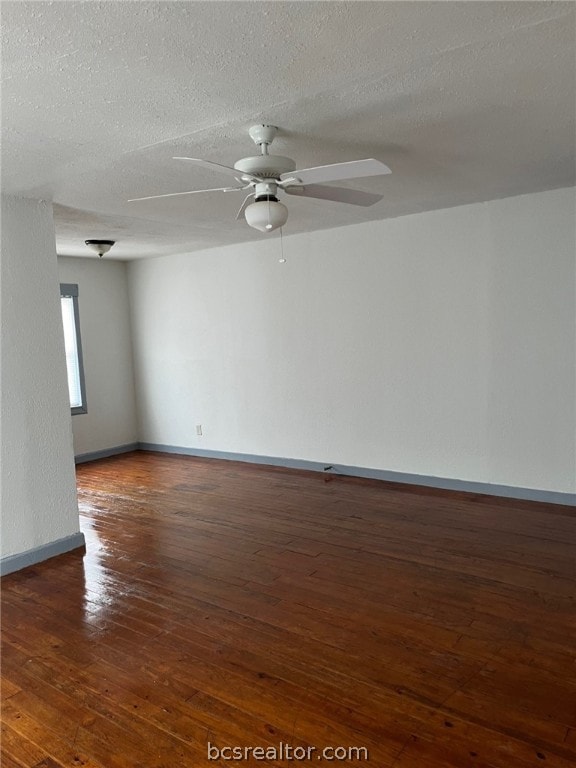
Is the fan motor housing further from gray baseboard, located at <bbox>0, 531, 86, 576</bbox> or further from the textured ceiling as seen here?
gray baseboard, located at <bbox>0, 531, 86, 576</bbox>

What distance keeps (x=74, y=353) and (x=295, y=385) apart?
9.22ft

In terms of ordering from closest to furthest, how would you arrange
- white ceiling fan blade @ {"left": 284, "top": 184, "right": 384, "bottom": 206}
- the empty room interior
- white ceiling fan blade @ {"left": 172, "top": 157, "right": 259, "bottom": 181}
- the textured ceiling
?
1. the textured ceiling
2. the empty room interior
3. white ceiling fan blade @ {"left": 172, "top": 157, "right": 259, "bottom": 181}
4. white ceiling fan blade @ {"left": 284, "top": 184, "right": 384, "bottom": 206}

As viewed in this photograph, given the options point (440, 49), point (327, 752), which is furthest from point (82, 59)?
point (327, 752)

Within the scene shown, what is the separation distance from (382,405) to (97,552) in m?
2.82

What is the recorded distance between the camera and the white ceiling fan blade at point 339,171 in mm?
2301

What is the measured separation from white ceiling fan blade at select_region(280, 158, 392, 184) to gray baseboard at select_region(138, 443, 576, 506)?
3168 mm

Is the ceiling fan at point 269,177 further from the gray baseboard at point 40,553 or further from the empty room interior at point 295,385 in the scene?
the gray baseboard at point 40,553

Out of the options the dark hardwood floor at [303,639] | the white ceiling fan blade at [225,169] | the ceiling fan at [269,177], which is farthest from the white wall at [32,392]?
the white ceiling fan blade at [225,169]

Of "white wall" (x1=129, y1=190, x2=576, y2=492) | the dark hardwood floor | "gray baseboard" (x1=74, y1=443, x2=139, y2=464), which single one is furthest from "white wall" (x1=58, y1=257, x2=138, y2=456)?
the dark hardwood floor

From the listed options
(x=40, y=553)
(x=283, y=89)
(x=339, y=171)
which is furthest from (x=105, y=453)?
(x=283, y=89)

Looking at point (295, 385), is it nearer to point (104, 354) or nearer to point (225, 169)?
point (104, 354)

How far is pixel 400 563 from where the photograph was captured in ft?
11.3

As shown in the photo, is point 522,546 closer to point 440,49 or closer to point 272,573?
point 272,573

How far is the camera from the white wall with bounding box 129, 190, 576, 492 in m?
4.36
